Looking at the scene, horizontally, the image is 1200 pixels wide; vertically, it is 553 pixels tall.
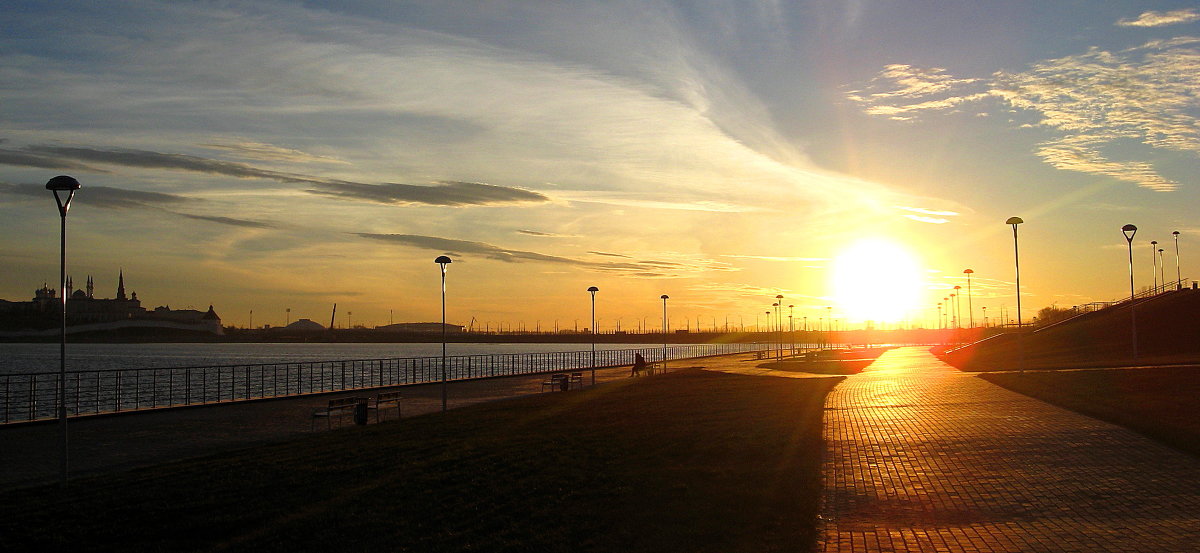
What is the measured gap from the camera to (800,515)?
9141mm

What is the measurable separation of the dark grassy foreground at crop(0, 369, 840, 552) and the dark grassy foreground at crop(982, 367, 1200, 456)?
18.4 ft

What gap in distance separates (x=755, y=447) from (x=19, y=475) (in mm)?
11289

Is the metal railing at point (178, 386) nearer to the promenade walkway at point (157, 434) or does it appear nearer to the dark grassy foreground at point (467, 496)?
the promenade walkway at point (157, 434)

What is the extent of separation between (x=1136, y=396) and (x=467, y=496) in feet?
54.9

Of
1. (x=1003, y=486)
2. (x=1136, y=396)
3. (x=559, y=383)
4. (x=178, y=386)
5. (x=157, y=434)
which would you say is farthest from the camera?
(x=178, y=386)

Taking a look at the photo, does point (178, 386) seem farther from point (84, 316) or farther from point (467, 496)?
point (84, 316)

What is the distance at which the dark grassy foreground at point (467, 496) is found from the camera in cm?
833

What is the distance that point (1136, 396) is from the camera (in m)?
19.8

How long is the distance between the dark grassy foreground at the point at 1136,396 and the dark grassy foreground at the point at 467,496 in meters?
5.61

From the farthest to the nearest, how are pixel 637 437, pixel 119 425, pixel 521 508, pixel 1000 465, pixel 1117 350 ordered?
pixel 1117 350 → pixel 119 425 → pixel 637 437 → pixel 1000 465 → pixel 521 508

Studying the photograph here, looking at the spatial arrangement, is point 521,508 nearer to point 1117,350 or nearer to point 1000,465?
point 1000,465

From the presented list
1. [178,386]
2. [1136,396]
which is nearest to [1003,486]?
[1136,396]

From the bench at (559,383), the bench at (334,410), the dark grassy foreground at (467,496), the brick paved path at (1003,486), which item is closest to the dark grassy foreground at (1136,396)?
the brick paved path at (1003,486)

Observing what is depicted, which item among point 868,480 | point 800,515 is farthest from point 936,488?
point 800,515
